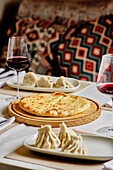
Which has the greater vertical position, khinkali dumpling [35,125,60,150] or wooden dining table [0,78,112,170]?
khinkali dumpling [35,125,60,150]

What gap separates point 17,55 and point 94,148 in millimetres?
706

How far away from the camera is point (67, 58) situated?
279 centimetres

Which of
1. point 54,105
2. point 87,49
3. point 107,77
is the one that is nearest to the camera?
point 107,77

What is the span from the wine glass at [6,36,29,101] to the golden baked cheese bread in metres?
0.18

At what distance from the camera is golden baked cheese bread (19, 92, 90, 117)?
1125mm

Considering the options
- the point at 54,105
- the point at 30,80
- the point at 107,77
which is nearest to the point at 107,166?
the point at 107,77

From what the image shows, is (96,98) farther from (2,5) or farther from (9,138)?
(2,5)

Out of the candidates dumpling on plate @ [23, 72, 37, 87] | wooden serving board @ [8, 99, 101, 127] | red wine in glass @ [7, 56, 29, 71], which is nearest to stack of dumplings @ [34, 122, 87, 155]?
wooden serving board @ [8, 99, 101, 127]

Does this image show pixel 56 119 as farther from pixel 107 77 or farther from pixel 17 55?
pixel 17 55

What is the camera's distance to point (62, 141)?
0.87 m

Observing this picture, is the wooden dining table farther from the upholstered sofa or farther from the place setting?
the upholstered sofa

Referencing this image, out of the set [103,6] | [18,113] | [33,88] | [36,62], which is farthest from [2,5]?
[18,113]

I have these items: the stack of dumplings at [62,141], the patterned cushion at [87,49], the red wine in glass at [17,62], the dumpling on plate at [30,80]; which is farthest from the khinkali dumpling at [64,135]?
the patterned cushion at [87,49]

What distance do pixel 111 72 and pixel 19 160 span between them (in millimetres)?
438
